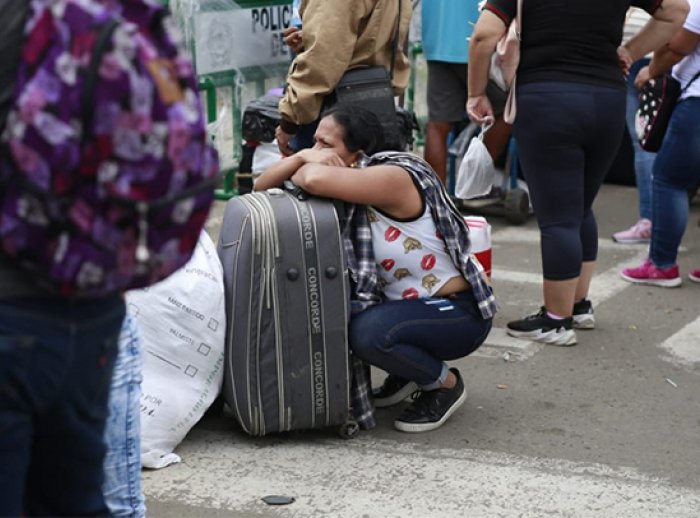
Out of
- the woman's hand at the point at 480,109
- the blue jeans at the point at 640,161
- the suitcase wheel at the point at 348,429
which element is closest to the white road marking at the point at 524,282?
the blue jeans at the point at 640,161

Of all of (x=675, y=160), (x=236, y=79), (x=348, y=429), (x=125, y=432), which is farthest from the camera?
(x=236, y=79)

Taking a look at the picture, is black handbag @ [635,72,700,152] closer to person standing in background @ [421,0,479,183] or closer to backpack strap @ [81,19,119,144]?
person standing in background @ [421,0,479,183]

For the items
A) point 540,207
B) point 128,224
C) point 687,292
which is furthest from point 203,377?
point 687,292

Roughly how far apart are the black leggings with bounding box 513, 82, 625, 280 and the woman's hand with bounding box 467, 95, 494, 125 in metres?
0.17

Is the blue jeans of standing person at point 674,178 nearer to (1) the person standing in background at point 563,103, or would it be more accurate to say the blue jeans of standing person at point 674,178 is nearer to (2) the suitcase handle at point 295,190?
(1) the person standing in background at point 563,103

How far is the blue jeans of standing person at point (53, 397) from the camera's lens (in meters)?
1.96

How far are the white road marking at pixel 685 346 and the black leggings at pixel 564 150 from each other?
0.50 metres

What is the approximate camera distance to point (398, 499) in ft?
12.2

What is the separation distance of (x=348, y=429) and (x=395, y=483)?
0.41 metres

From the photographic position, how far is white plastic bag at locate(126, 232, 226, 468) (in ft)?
13.0

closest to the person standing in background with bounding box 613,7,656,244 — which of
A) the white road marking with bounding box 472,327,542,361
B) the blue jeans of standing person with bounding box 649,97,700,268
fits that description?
the blue jeans of standing person with bounding box 649,97,700,268

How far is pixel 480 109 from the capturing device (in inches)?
203

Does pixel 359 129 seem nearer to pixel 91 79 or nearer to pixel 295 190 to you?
pixel 295 190

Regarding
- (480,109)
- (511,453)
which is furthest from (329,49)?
(511,453)
